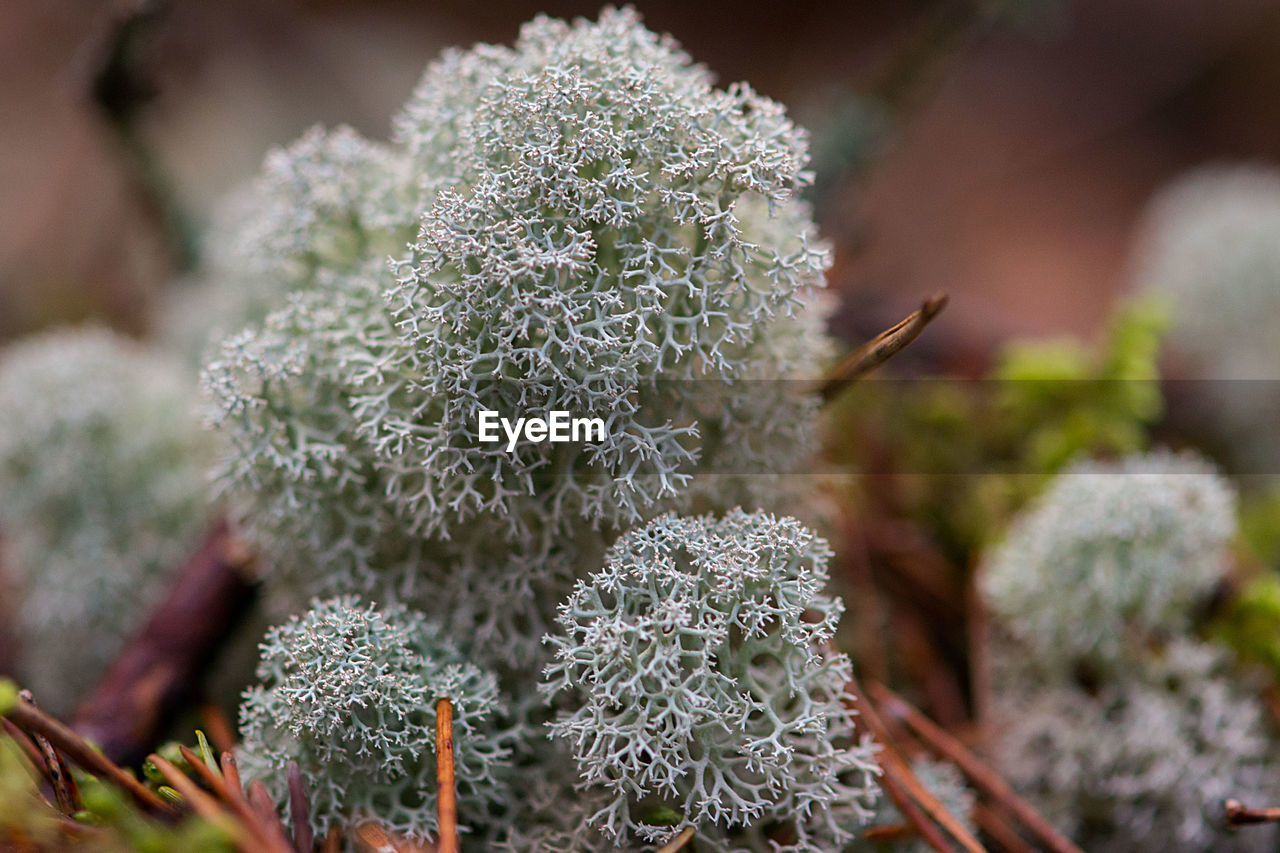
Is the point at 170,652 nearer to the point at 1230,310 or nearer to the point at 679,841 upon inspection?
the point at 679,841

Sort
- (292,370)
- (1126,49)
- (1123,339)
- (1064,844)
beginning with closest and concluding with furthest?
(292,370), (1064,844), (1123,339), (1126,49)

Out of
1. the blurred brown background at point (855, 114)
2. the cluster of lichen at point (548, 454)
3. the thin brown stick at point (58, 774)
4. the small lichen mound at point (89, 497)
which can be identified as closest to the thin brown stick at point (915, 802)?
the cluster of lichen at point (548, 454)

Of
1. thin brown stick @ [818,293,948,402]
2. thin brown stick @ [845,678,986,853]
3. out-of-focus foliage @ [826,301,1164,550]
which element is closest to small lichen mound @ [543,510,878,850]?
thin brown stick @ [845,678,986,853]

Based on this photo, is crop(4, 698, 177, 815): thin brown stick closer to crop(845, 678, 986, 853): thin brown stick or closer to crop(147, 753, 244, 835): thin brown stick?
crop(147, 753, 244, 835): thin brown stick

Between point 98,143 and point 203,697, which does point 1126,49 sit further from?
point 203,697

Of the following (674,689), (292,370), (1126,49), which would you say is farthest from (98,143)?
(1126,49)

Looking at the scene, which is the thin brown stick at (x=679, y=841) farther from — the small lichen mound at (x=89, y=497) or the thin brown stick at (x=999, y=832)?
the small lichen mound at (x=89, y=497)
